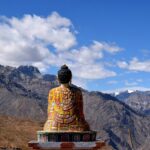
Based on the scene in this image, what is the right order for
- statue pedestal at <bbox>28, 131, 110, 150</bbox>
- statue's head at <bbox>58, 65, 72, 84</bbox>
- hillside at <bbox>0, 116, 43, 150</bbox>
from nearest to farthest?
statue pedestal at <bbox>28, 131, 110, 150</bbox> → statue's head at <bbox>58, 65, 72, 84</bbox> → hillside at <bbox>0, 116, 43, 150</bbox>

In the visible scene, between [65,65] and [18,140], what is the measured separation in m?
93.1

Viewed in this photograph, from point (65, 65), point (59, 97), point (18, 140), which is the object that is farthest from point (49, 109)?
point (18, 140)

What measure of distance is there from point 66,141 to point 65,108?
1.07 m

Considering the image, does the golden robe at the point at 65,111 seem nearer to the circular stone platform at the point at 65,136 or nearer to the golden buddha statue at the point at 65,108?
the golden buddha statue at the point at 65,108

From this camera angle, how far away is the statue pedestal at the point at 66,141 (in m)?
13.2

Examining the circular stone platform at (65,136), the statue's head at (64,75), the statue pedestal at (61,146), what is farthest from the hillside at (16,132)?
the statue pedestal at (61,146)

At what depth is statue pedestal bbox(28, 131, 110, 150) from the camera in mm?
13250

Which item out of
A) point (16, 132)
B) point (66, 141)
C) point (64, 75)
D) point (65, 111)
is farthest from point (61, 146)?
point (16, 132)

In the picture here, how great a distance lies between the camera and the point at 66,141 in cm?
1348

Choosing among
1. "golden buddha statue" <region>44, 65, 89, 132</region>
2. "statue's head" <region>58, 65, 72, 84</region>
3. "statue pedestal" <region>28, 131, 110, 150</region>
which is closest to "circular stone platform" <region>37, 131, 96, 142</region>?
"statue pedestal" <region>28, 131, 110, 150</region>

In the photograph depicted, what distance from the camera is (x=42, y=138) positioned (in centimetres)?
1368

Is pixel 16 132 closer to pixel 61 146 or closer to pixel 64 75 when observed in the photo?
pixel 64 75

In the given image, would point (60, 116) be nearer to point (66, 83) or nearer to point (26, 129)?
point (66, 83)

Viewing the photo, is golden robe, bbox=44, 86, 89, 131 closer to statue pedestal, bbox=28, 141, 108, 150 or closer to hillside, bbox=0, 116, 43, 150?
statue pedestal, bbox=28, 141, 108, 150
